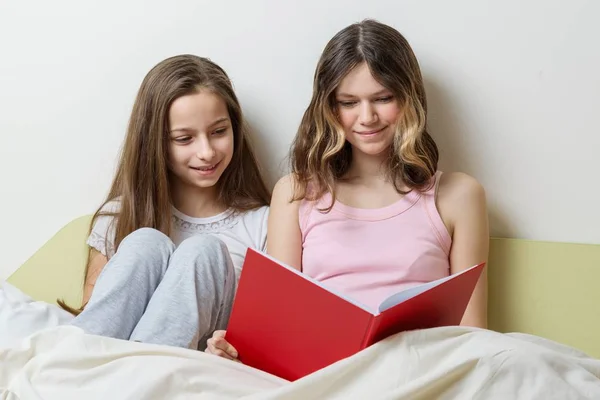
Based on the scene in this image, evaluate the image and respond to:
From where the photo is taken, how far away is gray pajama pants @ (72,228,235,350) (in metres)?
1.32

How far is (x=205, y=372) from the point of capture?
3.68 ft

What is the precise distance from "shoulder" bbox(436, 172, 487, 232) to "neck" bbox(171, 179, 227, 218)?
0.52 m

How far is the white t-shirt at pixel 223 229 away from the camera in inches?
68.5

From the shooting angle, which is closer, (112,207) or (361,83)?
(361,83)

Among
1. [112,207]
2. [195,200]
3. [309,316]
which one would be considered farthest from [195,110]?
[309,316]

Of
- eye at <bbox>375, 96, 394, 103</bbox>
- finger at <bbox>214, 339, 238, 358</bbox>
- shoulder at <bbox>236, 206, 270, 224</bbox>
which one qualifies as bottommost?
finger at <bbox>214, 339, 238, 358</bbox>

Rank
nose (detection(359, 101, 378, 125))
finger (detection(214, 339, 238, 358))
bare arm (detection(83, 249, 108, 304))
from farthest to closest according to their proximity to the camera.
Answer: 1. bare arm (detection(83, 249, 108, 304))
2. nose (detection(359, 101, 378, 125))
3. finger (detection(214, 339, 238, 358))

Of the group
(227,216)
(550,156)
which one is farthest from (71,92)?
(550,156)

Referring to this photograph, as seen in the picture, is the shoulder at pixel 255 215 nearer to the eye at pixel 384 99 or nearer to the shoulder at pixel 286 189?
the shoulder at pixel 286 189

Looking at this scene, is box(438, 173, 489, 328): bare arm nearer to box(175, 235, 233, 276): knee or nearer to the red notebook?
the red notebook

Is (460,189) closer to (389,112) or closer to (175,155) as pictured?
(389,112)

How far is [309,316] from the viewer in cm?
116

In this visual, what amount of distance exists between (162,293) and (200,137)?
1.41 feet

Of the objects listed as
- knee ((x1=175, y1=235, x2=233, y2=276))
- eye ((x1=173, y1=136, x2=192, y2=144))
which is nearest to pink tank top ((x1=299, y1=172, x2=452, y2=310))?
knee ((x1=175, y1=235, x2=233, y2=276))
